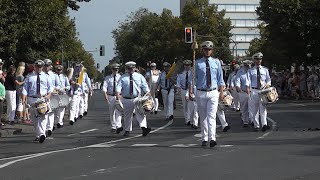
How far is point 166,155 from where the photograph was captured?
11.9 m

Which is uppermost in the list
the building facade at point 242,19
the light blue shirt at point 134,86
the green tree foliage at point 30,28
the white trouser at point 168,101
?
the building facade at point 242,19

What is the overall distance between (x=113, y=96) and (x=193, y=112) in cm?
256

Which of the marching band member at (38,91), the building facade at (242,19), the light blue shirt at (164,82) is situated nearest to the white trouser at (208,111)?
the marching band member at (38,91)

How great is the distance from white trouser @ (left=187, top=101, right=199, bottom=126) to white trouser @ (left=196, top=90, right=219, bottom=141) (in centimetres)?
521

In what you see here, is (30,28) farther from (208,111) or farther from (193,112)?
(208,111)

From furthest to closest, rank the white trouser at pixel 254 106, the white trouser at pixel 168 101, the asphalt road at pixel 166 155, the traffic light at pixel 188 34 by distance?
the traffic light at pixel 188 34, the white trouser at pixel 168 101, the white trouser at pixel 254 106, the asphalt road at pixel 166 155

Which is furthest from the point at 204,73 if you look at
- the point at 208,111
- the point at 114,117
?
the point at 114,117

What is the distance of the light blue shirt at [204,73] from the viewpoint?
42.6ft

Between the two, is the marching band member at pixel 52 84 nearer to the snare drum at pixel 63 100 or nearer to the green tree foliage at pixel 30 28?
the snare drum at pixel 63 100

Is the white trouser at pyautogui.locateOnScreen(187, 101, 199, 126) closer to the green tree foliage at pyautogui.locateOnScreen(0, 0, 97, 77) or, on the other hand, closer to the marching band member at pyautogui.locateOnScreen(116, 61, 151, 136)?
the marching band member at pyautogui.locateOnScreen(116, 61, 151, 136)

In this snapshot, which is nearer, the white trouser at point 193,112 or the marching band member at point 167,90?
the white trouser at point 193,112

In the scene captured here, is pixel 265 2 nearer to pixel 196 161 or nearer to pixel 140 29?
pixel 196 161

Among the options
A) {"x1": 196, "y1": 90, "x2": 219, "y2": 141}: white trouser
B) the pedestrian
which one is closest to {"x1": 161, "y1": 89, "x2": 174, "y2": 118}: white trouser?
the pedestrian

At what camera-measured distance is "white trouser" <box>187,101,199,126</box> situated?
18281 millimetres
